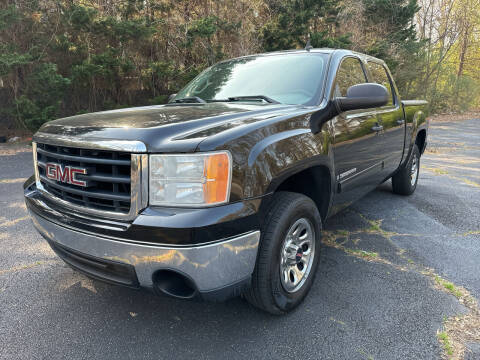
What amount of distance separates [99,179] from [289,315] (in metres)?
1.46

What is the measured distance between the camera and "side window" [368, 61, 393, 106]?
150 inches

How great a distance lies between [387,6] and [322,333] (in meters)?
21.5

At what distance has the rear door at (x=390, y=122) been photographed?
3561 millimetres

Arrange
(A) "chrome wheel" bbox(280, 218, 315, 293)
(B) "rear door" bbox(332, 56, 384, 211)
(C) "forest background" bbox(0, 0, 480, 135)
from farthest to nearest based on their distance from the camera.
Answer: (C) "forest background" bbox(0, 0, 480, 135)
(B) "rear door" bbox(332, 56, 384, 211)
(A) "chrome wheel" bbox(280, 218, 315, 293)

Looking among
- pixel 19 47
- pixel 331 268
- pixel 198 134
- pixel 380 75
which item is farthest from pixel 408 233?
pixel 19 47

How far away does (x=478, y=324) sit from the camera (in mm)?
2141

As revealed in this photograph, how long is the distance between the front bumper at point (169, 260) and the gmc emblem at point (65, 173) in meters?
0.26

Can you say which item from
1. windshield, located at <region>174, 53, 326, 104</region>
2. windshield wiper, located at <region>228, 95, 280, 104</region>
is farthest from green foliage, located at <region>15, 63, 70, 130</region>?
windshield wiper, located at <region>228, 95, 280, 104</region>

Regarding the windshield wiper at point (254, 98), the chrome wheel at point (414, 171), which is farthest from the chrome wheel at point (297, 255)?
the chrome wheel at point (414, 171)

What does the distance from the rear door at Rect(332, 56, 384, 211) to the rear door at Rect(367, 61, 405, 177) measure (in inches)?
6.8

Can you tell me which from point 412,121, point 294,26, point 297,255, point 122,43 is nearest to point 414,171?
point 412,121

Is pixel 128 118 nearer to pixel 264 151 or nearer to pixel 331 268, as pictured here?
pixel 264 151

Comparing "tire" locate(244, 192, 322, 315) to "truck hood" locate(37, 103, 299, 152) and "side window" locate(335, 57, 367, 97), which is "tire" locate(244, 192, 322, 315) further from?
"side window" locate(335, 57, 367, 97)

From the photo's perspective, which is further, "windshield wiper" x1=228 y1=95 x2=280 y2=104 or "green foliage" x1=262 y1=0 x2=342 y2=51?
"green foliage" x1=262 y1=0 x2=342 y2=51
